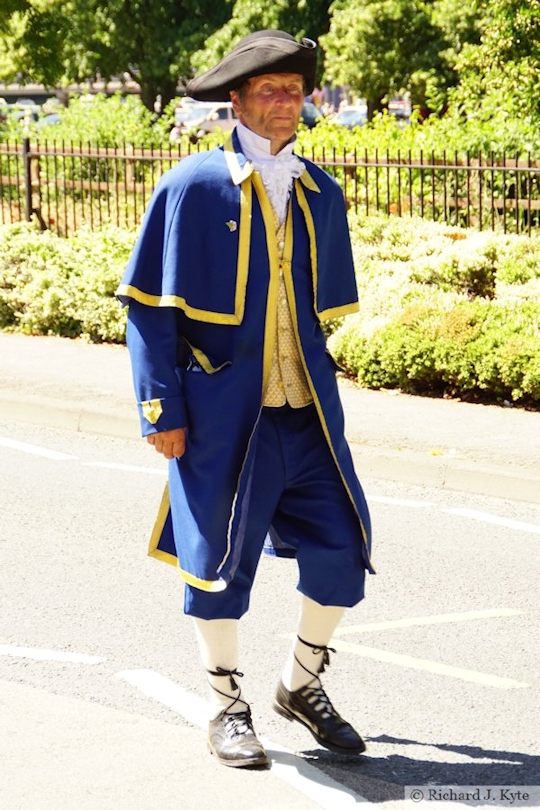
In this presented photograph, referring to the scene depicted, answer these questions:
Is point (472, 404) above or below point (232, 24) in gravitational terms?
below

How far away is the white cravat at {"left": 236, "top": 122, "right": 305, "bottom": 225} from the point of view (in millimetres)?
3973

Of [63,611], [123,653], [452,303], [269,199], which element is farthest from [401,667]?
[452,303]

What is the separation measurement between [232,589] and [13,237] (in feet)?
35.7

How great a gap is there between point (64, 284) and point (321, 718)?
914 cm

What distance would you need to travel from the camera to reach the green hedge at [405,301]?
31.3 feet

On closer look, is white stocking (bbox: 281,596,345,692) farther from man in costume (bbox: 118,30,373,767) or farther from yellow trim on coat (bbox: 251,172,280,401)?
yellow trim on coat (bbox: 251,172,280,401)

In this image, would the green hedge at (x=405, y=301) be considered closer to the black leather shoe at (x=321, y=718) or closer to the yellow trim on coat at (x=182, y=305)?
the black leather shoe at (x=321, y=718)

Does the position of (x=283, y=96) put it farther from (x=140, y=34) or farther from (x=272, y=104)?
(x=140, y=34)

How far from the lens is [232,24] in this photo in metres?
35.6

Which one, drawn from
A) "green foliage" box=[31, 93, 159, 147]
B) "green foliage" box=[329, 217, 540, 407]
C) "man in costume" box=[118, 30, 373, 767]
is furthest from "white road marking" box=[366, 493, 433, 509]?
"green foliage" box=[31, 93, 159, 147]

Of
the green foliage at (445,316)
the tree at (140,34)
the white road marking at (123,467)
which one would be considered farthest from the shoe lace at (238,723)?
the tree at (140,34)

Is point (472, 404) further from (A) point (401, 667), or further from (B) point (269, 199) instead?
(B) point (269, 199)

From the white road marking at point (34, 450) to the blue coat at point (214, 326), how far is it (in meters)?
4.60

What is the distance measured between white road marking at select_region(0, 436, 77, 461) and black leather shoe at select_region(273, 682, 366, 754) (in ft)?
14.6
